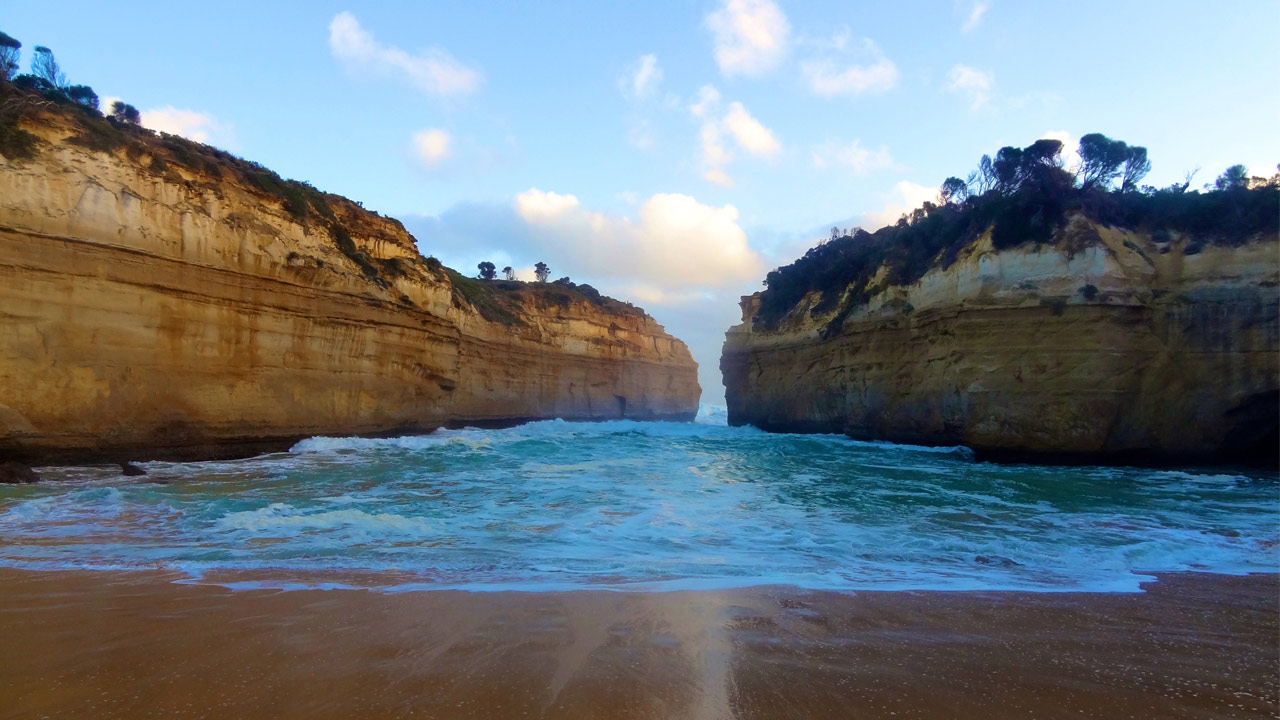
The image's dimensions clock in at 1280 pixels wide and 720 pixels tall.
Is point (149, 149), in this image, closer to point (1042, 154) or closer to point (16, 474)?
point (16, 474)

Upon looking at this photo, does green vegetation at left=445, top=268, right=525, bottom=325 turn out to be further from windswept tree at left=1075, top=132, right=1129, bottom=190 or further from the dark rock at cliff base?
windswept tree at left=1075, top=132, right=1129, bottom=190

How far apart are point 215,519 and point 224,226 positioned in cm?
1023

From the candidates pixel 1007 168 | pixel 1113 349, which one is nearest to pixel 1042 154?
pixel 1007 168

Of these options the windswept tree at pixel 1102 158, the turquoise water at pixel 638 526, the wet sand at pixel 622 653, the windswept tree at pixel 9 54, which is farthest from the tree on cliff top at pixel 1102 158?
the windswept tree at pixel 9 54

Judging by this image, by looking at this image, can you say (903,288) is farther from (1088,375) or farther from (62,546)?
(62,546)

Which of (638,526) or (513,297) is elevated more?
(513,297)

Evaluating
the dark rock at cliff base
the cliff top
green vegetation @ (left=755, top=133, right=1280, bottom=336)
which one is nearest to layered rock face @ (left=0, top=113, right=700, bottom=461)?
the cliff top

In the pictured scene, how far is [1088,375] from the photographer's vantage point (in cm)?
1360

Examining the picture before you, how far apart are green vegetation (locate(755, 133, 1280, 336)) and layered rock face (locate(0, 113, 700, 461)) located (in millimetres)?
15840

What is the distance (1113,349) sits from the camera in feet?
44.3

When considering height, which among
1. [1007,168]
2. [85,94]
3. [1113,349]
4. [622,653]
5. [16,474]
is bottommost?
[622,653]

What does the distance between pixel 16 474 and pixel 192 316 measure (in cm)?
487

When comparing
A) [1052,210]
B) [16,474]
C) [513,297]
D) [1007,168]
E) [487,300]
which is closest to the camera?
[16,474]

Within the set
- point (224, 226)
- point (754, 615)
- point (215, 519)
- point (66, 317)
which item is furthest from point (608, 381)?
point (754, 615)
